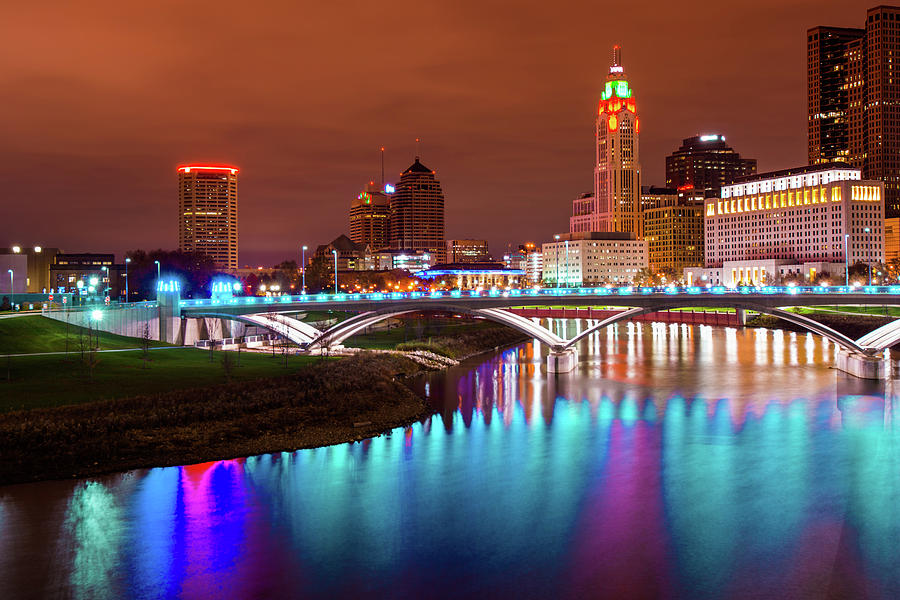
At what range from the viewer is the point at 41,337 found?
53.8 m

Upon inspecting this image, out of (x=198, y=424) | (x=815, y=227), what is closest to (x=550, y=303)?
(x=198, y=424)

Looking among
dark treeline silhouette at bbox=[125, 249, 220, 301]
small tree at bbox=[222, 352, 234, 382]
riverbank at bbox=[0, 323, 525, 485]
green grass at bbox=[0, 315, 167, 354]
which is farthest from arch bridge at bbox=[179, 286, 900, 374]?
dark treeline silhouette at bbox=[125, 249, 220, 301]

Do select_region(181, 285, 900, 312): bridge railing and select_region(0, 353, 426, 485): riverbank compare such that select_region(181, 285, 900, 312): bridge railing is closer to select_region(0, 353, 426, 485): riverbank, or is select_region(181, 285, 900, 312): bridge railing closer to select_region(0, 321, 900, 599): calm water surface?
select_region(0, 353, 426, 485): riverbank

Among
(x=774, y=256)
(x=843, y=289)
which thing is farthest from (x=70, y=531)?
(x=774, y=256)

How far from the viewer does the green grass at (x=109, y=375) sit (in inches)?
1517

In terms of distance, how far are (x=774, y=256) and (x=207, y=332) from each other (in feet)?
511

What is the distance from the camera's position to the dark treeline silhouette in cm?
11254

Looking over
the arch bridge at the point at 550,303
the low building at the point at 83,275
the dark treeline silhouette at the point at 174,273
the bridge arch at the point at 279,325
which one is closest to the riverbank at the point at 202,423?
the arch bridge at the point at 550,303

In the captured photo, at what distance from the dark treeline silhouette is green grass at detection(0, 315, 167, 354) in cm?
4976

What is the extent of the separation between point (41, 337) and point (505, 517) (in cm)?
3816

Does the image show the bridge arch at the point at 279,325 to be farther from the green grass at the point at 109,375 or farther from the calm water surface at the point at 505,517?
the calm water surface at the point at 505,517

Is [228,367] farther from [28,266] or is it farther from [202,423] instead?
[28,266]

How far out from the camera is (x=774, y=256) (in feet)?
634

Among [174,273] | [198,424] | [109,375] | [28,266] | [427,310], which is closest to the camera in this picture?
[198,424]
